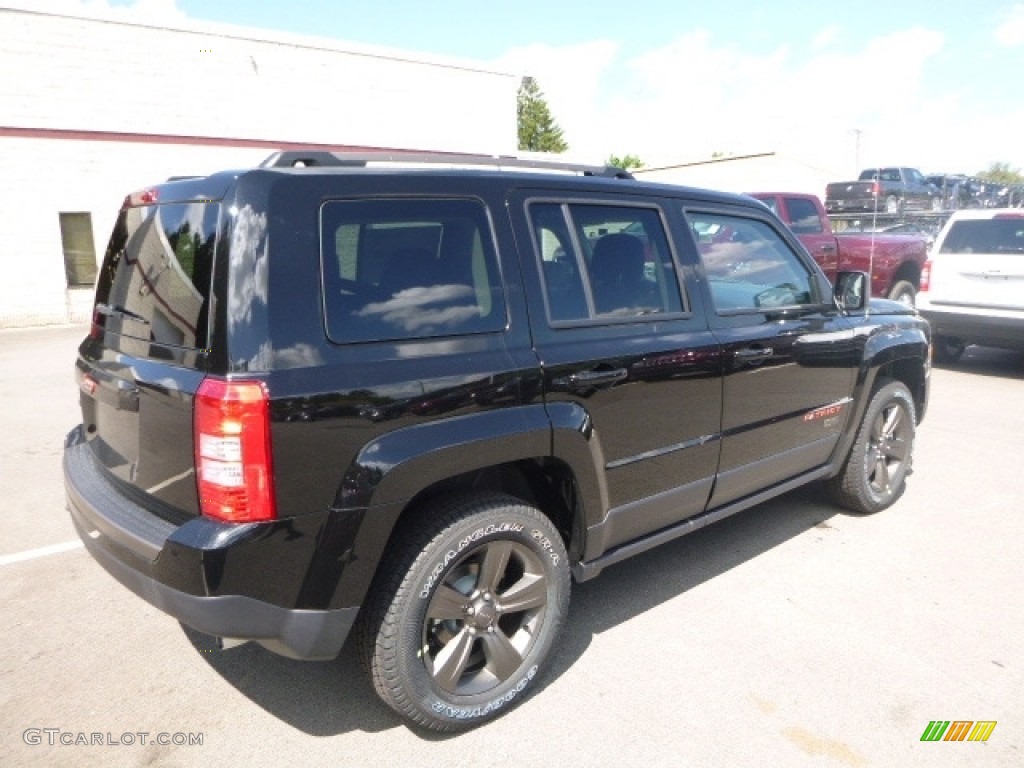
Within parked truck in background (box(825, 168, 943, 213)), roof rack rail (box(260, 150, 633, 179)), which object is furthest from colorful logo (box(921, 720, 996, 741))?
parked truck in background (box(825, 168, 943, 213))

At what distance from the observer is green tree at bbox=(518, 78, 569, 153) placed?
5394 centimetres

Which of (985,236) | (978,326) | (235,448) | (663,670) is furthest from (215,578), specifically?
(985,236)

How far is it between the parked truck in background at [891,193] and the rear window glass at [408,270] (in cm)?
1966

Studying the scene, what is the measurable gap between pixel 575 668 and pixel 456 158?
213 cm

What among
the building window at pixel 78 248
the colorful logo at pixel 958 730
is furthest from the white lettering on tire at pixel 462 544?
the building window at pixel 78 248

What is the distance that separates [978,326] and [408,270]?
27.1 ft

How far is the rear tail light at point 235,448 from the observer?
210cm

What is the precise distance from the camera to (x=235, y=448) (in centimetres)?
212

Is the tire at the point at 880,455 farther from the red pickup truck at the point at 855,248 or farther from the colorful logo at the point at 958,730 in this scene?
the red pickup truck at the point at 855,248

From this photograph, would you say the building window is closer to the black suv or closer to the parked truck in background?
the black suv

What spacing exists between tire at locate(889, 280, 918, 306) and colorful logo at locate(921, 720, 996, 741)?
9243 mm

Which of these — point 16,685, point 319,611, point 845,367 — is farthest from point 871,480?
point 16,685

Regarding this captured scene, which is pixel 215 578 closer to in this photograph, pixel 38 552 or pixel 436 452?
pixel 436 452

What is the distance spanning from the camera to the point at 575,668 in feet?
9.93
